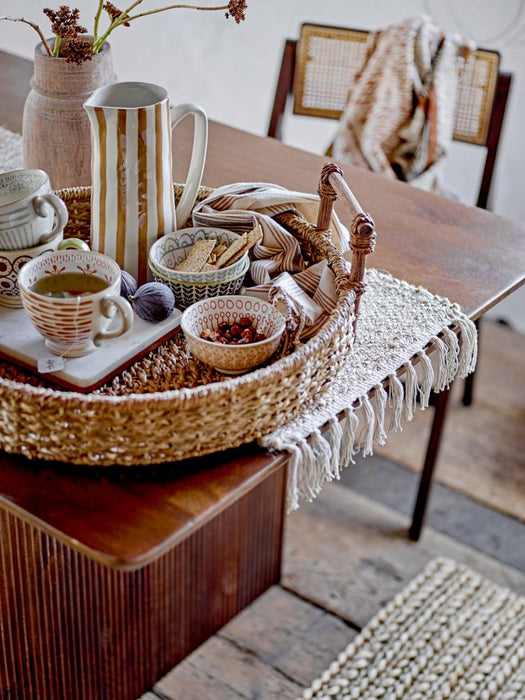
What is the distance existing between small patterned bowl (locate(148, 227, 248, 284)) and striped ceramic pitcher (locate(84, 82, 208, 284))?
16mm

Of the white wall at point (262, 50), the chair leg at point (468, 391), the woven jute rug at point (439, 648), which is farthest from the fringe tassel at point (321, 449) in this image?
the white wall at point (262, 50)

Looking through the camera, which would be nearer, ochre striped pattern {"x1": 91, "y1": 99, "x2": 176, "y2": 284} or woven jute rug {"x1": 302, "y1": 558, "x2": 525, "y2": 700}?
ochre striped pattern {"x1": 91, "y1": 99, "x2": 176, "y2": 284}

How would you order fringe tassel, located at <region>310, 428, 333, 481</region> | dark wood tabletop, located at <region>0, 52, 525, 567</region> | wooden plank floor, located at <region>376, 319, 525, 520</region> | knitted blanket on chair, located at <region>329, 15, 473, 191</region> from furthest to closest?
wooden plank floor, located at <region>376, 319, 525, 520</region> < knitted blanket on chair, located at <region>329, 15, 473, 191</region> < fringe tassel, located at <region>310, 428, 333, 481</region> < dark wood tabletop, located at <region>0, 52, 525, 567</region>

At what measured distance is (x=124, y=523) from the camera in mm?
635

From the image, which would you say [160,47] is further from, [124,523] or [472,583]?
[124,523]

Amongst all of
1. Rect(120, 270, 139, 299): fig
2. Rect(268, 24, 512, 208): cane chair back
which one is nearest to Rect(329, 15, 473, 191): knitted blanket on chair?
Rect(268, 24, 512, 208): cane chair back

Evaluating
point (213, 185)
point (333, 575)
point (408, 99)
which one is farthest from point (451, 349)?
point (408, 99)

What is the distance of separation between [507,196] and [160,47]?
1024mm

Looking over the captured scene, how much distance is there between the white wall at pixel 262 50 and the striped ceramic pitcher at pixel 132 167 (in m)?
1.25

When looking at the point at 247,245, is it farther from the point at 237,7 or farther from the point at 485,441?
the point at 485,441

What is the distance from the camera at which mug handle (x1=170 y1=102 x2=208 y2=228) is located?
88 cm

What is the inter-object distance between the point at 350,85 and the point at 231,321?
3.63ft

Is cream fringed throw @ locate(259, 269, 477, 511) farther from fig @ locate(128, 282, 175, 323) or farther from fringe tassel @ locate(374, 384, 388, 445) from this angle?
fig @ locate(128, 282, 175, 323)

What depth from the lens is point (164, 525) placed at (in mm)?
636
